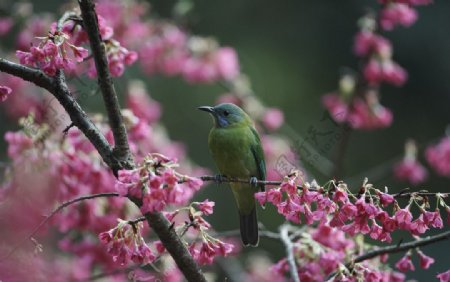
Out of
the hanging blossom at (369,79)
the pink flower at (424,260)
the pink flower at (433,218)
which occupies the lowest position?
the pink flower at (424,260)

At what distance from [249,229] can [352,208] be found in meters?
1.43

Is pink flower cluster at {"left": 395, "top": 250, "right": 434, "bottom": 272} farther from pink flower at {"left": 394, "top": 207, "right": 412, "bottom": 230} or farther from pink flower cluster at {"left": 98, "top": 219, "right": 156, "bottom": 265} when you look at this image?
pink flower cluster at {"left": 98, "top": 219, "right": 156, "bottom": 265}

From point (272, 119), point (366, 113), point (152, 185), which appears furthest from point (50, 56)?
point (272, 119)

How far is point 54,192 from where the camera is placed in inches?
135

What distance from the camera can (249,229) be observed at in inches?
145

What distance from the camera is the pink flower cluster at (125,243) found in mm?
2385

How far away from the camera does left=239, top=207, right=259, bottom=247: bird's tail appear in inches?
142

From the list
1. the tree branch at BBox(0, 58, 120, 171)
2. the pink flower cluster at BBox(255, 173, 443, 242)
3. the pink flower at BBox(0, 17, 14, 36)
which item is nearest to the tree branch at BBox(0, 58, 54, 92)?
the tree branch at BBox(0, 58, 120, 171)

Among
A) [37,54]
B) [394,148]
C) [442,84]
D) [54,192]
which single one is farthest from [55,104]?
[442,84]

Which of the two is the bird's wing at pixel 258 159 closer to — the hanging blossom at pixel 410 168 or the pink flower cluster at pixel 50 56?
the hanging blossom at pixel 410 168

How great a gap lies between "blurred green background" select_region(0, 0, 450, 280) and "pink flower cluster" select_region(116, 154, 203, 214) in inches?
226

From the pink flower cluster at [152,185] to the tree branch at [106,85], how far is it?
243mm

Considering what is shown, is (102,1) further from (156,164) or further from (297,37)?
(297,37)

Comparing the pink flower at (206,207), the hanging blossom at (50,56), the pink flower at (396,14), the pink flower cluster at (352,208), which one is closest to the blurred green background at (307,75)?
the pink flower at (396,14)
